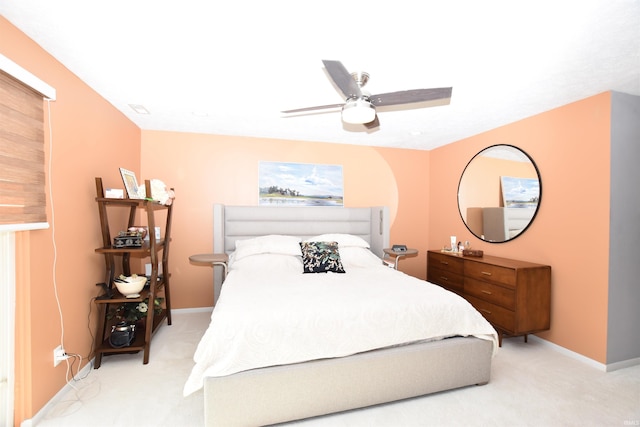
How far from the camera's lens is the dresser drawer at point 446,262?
3729 millimetres

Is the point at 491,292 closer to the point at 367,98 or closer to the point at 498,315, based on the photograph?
the point at 498,315

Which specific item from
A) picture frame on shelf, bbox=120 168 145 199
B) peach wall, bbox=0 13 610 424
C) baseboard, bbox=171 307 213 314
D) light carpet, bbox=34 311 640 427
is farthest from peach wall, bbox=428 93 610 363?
picture frame on shelf, bbox=120 168 145 199

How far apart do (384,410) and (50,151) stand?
3.08 m

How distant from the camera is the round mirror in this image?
133 inches

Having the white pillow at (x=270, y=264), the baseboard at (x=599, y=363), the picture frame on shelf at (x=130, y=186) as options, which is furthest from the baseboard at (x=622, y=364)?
the picture frame on shelf at (x=130, y=186)

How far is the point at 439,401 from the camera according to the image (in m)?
2.18

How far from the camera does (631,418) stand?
6.59ft

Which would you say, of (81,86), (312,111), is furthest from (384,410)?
(81,86)

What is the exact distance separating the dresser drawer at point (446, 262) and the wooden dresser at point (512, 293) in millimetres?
205

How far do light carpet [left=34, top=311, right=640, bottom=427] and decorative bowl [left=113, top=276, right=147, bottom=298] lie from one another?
25.3 inches

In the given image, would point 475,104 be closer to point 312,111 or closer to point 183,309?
point 312,111

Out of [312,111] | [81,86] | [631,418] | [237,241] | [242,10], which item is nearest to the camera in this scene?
[242,10]

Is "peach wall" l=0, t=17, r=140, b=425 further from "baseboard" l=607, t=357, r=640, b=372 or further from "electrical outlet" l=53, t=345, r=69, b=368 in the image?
"baseboard" l=607, t=357, r=640, b=372

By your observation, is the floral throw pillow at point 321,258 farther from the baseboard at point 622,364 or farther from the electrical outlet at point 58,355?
the baseboard at point 622,364
